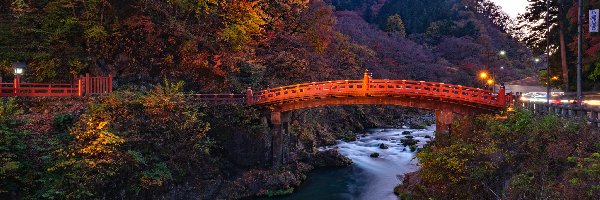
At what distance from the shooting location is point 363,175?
30.5 meters

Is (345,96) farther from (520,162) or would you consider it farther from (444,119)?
(520,162)

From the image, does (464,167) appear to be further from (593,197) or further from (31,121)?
(31,121)

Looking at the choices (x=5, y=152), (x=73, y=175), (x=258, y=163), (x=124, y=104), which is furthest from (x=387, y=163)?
(x=5, y=152)

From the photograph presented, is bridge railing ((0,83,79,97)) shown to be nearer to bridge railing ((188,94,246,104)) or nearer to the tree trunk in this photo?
bridge railing ((188,94,246,104))

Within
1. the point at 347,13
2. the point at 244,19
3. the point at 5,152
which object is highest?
the point at 347,13

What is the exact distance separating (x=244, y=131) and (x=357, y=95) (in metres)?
7.31

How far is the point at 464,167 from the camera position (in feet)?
55.1

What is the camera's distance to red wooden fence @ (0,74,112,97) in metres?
23.7

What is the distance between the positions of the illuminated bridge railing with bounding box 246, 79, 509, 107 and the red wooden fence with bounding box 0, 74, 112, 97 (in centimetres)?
890

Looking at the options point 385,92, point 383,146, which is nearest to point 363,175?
point 385,92

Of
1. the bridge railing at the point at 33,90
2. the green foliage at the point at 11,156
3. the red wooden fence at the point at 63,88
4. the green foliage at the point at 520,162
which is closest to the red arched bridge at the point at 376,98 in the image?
the green foliage at the point at 520,162

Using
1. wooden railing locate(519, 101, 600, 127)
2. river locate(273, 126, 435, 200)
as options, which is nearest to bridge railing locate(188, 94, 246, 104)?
river locate(273, 126, 435, 200)

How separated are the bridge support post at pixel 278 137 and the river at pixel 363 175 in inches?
89.6

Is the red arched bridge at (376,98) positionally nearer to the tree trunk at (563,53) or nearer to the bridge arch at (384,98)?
the bridge arch at (384,98)
